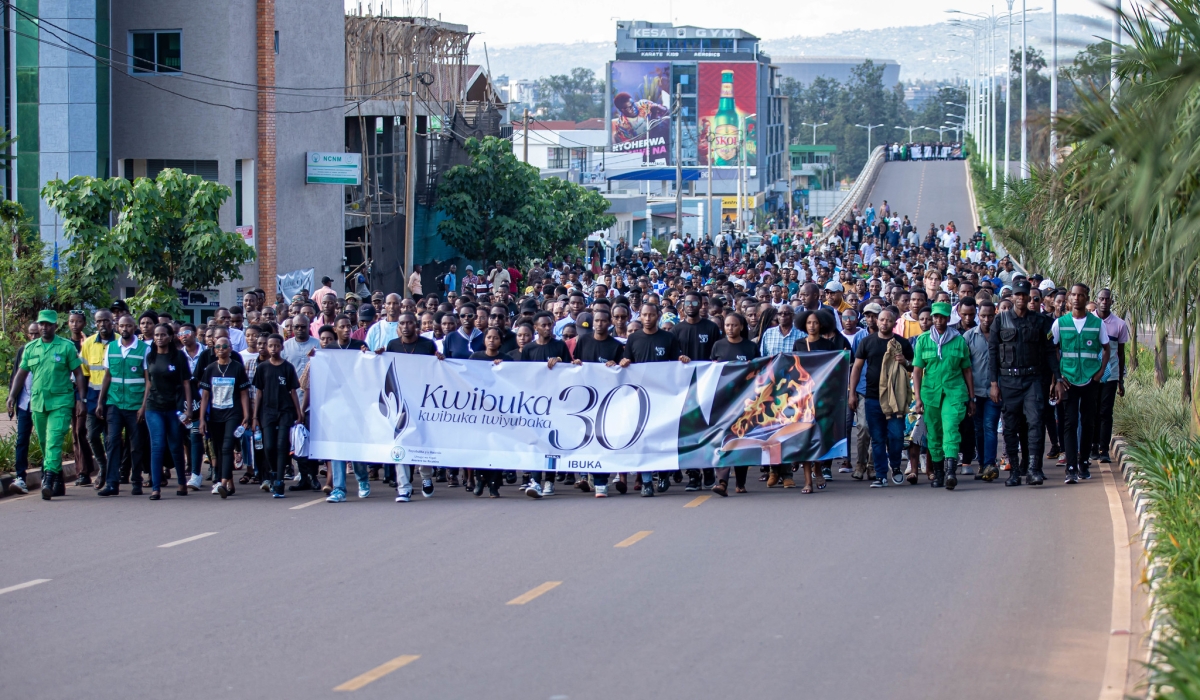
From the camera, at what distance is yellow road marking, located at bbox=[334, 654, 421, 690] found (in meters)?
7.05

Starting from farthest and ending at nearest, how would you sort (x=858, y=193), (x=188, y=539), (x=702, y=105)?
(x=702, y=105) < (x=858, y=193) < (x=188, y=539)

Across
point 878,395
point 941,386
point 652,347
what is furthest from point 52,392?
point 941,386

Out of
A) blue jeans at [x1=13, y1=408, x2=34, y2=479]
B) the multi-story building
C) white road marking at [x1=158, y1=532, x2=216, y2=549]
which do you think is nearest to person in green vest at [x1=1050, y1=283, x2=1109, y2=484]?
white road marking at [x1=158, y1=532, x2=216, y2=549]

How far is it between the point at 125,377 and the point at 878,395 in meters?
7.21

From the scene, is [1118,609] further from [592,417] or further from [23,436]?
[23,436]

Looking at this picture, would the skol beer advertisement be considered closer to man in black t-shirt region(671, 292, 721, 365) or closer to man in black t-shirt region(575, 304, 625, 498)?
man in black t-shirt region(671, 292, 721, 365)

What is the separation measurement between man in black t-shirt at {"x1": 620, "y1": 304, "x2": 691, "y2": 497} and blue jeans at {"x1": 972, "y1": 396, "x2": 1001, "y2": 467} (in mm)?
2971

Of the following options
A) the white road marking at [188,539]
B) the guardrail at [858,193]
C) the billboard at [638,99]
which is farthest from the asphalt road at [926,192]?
the white road marking at [188,539]

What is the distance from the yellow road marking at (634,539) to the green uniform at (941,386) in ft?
11.1

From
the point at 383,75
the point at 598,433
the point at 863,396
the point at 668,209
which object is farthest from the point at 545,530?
the point at 668,209

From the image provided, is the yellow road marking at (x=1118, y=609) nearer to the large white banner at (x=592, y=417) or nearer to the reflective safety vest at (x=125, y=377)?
the large white banner at (x=592, y=417)

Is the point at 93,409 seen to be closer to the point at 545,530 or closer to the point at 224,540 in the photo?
the point at 224,540

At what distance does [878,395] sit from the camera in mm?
13250

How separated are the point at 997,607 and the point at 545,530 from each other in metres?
3.91
